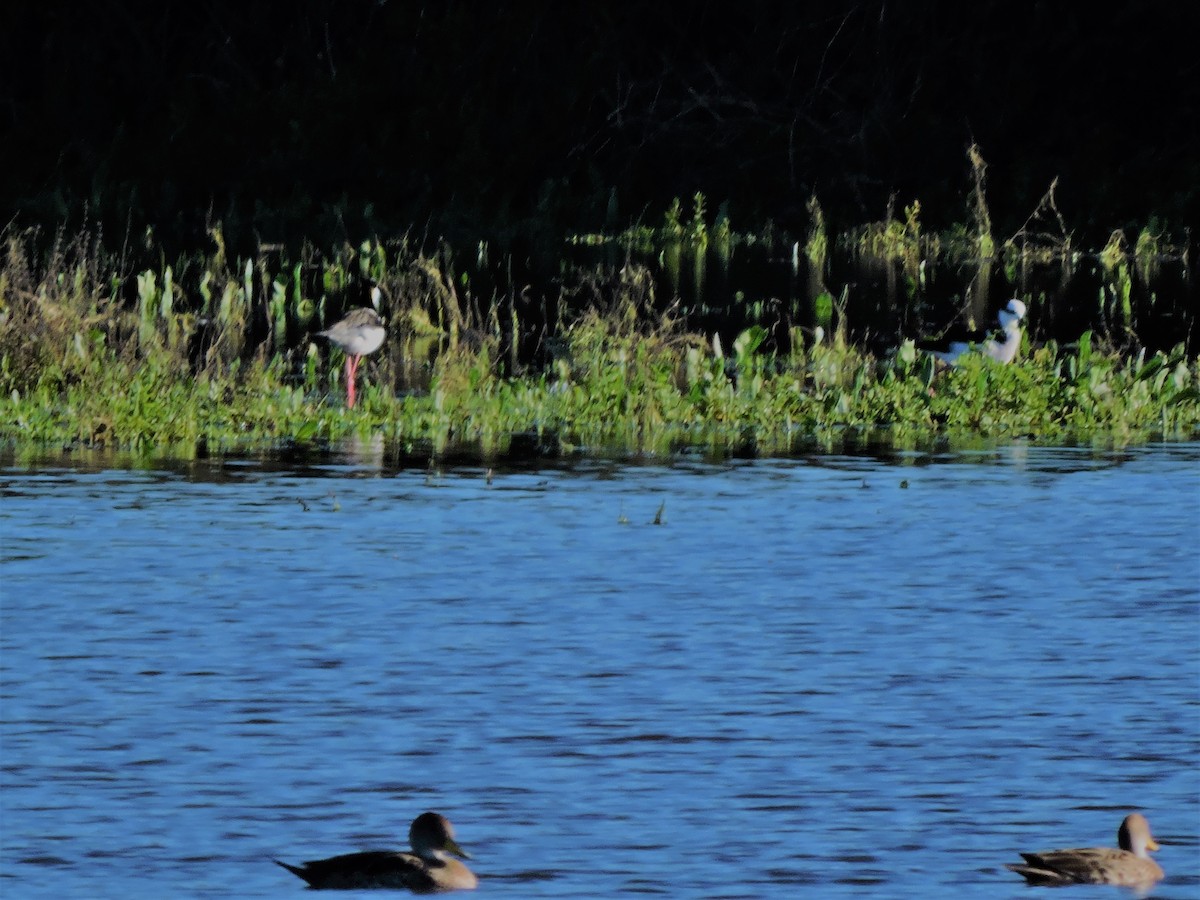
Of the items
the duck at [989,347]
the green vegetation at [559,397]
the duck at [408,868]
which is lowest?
the duck at [408,868]

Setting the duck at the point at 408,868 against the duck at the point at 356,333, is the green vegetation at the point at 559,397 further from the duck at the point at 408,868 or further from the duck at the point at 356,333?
the duck at the point at 408,868

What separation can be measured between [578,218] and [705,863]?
34759mm

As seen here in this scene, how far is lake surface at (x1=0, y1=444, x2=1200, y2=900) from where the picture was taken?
740 cm

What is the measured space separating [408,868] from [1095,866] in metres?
1.68

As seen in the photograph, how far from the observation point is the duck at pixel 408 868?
22.3 ft

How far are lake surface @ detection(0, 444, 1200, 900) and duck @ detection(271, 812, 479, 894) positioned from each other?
0.10 metres

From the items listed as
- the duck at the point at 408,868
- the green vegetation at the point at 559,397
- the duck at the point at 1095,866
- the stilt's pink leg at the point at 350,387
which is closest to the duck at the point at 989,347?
the green vegetation at the point at 559,397

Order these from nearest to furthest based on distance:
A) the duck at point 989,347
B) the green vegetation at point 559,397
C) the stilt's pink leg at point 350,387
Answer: the green vegetation at point 559,397 < the stilt's pink leg at point 350,387 < the duck at point 989,347

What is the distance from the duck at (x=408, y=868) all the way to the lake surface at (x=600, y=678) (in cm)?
10

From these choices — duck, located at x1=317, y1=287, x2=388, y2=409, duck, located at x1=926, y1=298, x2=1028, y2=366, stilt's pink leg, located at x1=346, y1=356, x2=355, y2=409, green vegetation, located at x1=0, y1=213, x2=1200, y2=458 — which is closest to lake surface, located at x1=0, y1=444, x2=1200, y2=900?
green vegetation, located at x1=0, y1=213, x2=1200, y2=458

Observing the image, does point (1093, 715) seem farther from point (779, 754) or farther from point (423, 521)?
point (423, 521)

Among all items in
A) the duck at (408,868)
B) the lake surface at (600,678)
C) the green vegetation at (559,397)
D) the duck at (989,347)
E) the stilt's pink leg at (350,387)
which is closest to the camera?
the duck at (408,868)

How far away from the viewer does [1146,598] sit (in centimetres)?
1134

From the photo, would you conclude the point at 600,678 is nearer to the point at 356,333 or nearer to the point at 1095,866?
the point at 1095,866
